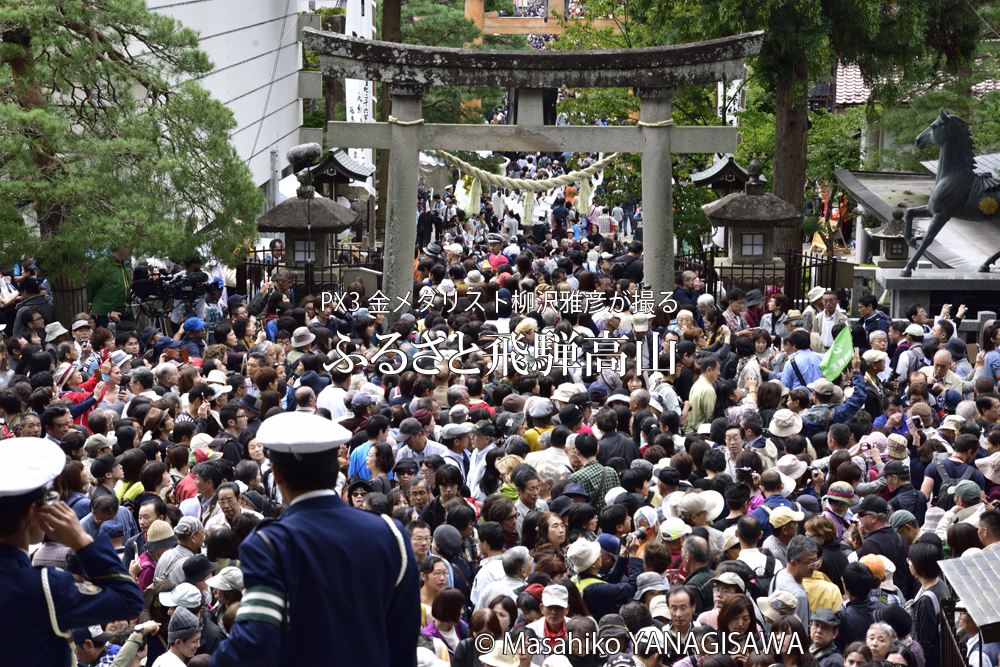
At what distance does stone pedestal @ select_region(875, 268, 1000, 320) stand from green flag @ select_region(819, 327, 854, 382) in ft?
20.9

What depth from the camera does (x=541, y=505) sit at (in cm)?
724

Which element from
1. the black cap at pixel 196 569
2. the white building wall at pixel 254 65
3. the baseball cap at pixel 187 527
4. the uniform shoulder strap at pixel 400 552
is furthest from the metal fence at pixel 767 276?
the uniform shoulder strap at pixel 400 552

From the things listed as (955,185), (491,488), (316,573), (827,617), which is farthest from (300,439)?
(955,185)

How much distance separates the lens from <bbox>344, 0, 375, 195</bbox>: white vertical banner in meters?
22.5

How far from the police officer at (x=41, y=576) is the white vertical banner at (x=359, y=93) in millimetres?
18544

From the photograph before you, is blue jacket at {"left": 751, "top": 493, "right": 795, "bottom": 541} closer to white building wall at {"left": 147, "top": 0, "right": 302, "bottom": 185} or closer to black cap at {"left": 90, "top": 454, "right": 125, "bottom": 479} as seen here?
black cap at {"left": 90, "top": 454, "right": 125, "bottom": 479}

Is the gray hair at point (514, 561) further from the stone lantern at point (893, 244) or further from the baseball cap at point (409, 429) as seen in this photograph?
the stone lantern at point (893, 244)

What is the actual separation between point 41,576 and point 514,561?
312 cm

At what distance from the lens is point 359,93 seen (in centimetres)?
2267

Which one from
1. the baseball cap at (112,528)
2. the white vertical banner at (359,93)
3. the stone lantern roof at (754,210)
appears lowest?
the baseball cap at (112,528)

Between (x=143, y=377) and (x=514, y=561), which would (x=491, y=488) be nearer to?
(x=514, y=561)

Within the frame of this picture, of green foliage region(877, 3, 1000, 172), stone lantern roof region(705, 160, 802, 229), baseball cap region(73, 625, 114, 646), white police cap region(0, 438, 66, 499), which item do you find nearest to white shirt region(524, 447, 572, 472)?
baseball cap region(73, 625, 114, 646)

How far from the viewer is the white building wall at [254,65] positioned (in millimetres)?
23234

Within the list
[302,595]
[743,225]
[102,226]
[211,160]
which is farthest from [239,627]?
[743,225]
